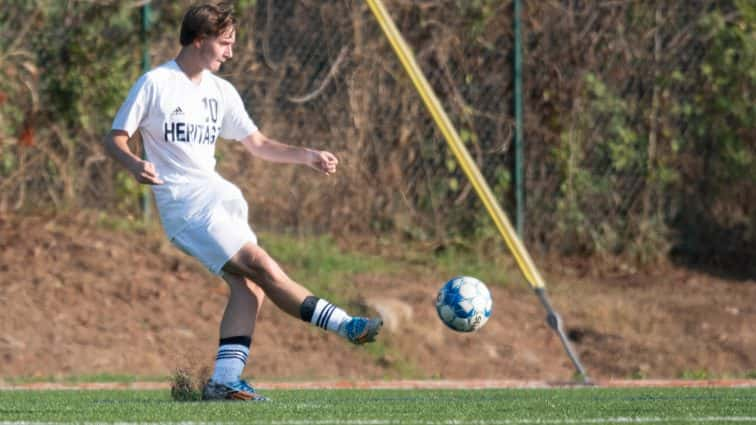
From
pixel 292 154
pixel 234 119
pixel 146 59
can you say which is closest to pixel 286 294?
pixel 292 154

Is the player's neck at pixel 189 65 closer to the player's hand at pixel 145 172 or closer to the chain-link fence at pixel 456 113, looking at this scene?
the player's hand at pixel 145 172

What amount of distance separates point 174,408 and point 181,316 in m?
4.35

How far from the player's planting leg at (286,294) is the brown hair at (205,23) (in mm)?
987

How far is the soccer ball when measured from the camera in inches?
266

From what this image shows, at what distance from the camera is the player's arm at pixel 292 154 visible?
21.2ft

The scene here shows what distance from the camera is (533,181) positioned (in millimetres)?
11609

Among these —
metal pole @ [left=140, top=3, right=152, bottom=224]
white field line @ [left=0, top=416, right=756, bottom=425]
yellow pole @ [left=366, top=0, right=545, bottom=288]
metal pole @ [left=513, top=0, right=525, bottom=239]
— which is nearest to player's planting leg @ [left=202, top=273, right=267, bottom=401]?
white field line @ [left=0, top=416, right=756, bottom=425]

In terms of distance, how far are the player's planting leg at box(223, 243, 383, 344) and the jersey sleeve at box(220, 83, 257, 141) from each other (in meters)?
0.74

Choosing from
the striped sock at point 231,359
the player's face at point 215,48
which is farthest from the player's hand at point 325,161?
the striped sock at point 231,359

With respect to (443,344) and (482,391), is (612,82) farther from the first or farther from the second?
(482,391)

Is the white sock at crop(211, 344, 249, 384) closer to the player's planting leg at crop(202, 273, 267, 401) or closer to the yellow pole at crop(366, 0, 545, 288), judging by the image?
the player's planting leg at crop(202, 273, 267, 401)

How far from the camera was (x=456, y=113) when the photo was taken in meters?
11.4

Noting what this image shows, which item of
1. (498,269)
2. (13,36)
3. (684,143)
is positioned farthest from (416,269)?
(13,36)

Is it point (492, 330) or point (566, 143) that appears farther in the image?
point (566, 143)
